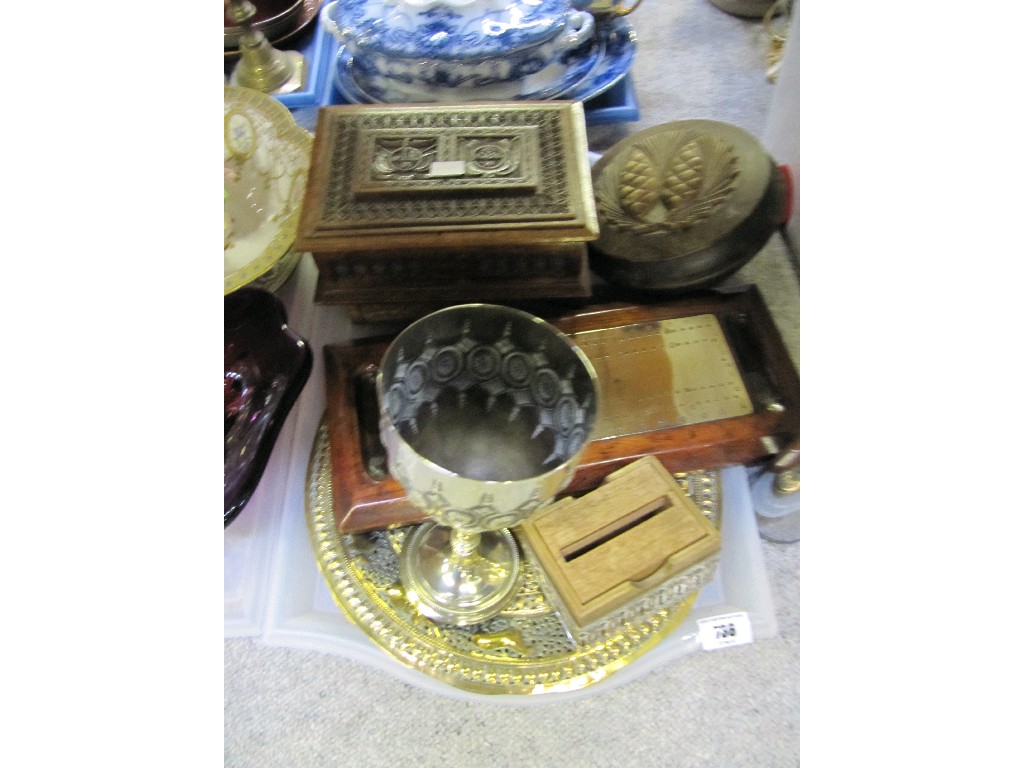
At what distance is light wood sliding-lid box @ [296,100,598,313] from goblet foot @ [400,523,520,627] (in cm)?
21

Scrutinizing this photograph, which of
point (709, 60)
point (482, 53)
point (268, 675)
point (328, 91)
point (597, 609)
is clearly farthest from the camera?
point (709, 60)

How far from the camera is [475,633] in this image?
Result: 19.6 inches

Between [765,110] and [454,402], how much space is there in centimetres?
69

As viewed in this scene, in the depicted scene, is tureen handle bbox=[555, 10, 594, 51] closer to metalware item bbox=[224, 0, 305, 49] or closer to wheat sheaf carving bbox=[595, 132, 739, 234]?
wheat sheaf carving bbox=[595, 132, 739, 234]

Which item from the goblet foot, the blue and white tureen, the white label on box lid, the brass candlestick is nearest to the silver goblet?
the goblet foot

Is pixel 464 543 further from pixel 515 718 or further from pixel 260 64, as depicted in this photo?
pixel 260 64

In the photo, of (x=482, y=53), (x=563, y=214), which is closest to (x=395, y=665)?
(x=563, y=214)

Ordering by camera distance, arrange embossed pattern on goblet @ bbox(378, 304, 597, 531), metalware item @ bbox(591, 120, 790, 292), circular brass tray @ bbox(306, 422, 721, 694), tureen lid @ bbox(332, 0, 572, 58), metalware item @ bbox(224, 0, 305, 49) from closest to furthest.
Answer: embossed pattern on goblet @ bbox(378, 304, 597, 531)
circular brass tray @ bbox(306, 422, 721, 694)
metalware item @ bbox(591, 120, 790, 292)
tureen lid @ bbox(332, 0, 572, 58)
metalware item @ bbox(224, 0, 305, 49)

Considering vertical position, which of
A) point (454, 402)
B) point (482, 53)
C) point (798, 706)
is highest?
point (482, 53)

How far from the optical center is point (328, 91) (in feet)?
2.85

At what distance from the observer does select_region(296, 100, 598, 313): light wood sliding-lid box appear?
21.0 inches

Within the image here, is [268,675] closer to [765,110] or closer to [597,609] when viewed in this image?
[597,609]

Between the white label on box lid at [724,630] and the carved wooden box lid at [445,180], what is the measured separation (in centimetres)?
31

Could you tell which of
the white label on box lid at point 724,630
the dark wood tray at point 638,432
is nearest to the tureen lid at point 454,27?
the dark wood tray at point 638,432
